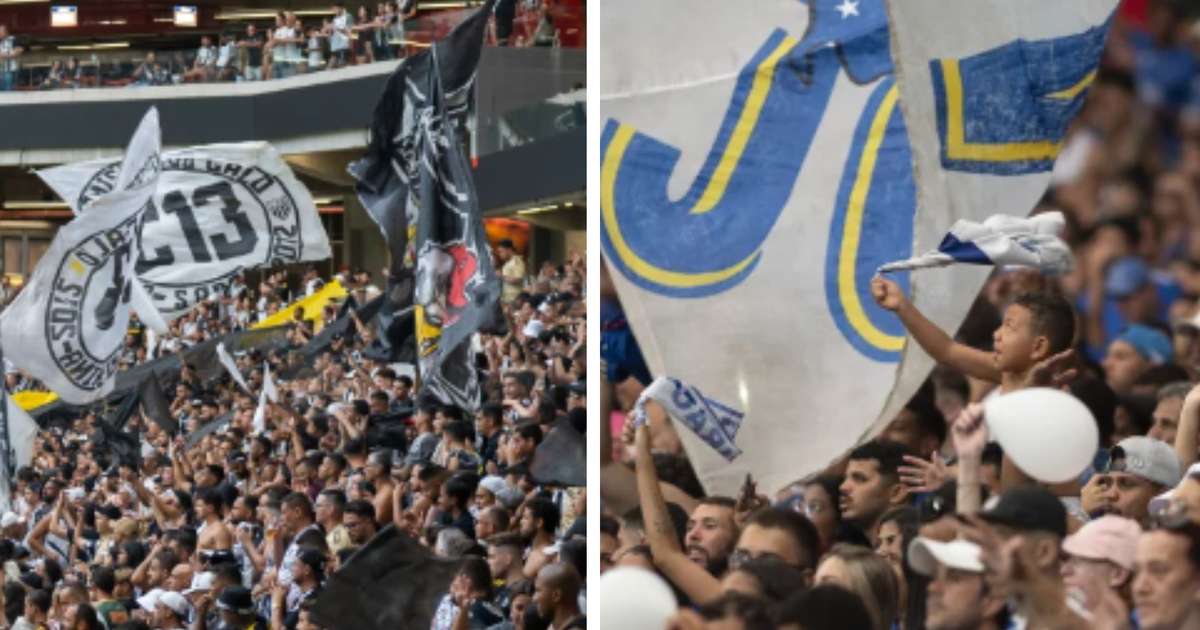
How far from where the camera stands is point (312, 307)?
71.9 feet

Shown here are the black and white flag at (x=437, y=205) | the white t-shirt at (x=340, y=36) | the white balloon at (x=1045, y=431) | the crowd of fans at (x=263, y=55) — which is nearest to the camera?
the white balloon at (x=1045, y=431)

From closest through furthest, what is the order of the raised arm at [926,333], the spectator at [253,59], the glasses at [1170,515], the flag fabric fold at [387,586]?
the glasses at [1170,515], the raised arm at [926,333], the flag fabric fold at [387,586], the spectator at [253,59]

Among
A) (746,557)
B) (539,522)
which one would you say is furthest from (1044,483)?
(539,522)

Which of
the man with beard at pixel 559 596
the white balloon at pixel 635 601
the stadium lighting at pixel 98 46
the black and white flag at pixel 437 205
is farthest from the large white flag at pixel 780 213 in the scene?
the stadium lighting at pixel 98 46

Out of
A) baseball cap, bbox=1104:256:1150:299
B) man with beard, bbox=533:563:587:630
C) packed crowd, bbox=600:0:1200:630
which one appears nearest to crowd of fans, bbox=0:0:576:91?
man with beard, bbox=533:563:587:630

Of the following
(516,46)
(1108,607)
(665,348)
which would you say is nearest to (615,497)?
(665,348)

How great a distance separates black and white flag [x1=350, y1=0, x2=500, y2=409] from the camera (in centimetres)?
894

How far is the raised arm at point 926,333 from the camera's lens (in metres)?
5.13

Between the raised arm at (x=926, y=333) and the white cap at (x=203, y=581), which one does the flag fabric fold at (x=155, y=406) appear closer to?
the white cap at (x=203, y=581)

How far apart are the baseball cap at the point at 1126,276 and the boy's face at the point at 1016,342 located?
0.19 meters

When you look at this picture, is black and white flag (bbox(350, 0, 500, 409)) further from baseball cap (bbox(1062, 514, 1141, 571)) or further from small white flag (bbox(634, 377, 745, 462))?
baseball cap (bbox(1062, 514, 1141, 571))

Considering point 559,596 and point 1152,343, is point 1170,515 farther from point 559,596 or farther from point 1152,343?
point 559,596

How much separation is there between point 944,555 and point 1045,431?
0.37 m

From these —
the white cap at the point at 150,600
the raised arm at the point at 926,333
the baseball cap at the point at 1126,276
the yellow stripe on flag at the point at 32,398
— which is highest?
the baseball cap at the point at 1126,276
